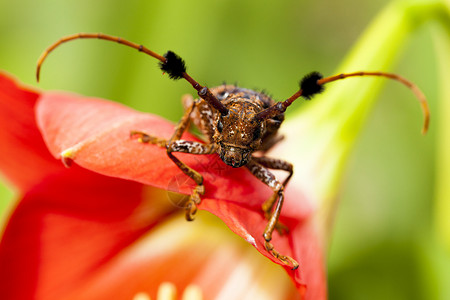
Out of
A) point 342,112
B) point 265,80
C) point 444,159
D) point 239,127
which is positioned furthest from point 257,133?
point 265,80

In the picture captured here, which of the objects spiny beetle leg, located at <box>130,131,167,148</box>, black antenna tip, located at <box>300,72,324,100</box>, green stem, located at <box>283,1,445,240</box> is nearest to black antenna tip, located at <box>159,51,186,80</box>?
spiny beetle leg, located at <box>130,131,167,148</box>

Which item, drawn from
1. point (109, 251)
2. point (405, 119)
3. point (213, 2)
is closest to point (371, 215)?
point (405, 119)

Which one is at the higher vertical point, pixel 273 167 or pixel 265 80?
pixel 273 167

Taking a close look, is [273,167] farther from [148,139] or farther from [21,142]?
[21,142]

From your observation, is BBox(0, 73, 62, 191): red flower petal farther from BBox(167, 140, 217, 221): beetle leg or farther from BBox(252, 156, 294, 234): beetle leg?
BBox(252, 156, 294, 234): beetle leg

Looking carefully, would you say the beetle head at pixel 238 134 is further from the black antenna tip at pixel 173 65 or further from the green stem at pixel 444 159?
the green stem at pixel 444 159

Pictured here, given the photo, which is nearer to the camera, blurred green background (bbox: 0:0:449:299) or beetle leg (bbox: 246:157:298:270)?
beetle leg (bbox: 246:157:298:270)
